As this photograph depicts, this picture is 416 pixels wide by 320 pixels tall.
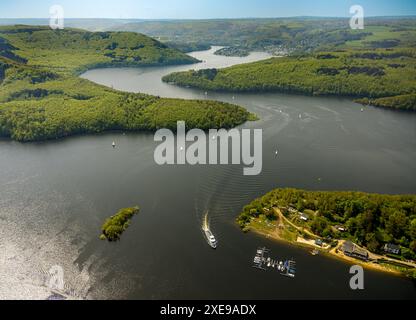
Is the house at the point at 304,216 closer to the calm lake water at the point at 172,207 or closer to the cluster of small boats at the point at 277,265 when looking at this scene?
the calm lake water at the point at 172,207

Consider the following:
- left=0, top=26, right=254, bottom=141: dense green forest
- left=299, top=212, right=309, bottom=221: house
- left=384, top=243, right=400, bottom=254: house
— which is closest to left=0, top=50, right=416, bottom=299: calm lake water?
left=384, top=243, right=400, bottom=254: house

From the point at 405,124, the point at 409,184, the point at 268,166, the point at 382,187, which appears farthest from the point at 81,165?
the point at 405,124

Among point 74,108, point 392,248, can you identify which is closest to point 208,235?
point 392,248

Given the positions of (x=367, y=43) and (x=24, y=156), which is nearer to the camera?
(x=24, y=156)

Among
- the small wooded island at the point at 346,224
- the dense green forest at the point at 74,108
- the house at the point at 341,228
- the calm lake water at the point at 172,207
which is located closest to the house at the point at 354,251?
the small wooded island at the point at 346,224

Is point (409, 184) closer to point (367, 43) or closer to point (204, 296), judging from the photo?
point (204, 296)
